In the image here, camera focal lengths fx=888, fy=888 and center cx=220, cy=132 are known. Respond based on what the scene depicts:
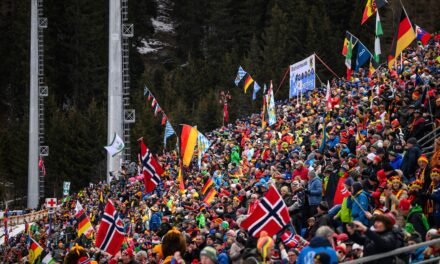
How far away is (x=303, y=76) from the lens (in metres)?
31.7

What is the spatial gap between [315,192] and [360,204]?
191cm

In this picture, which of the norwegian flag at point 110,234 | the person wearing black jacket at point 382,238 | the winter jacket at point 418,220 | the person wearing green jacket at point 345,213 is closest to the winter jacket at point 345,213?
the person wearing green jacket at point 345,213

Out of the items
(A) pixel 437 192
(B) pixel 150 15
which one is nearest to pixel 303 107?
(A) pixel 437 192

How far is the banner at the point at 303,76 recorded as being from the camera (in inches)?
1217

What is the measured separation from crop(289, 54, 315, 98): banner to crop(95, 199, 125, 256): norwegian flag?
1511 centimetres

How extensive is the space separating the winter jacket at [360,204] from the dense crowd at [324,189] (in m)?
0.02

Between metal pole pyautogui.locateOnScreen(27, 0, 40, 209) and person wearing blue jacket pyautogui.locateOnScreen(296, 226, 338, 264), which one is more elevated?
metal pole pyautogui.locateOnScreen(27, 0, 40, 209)

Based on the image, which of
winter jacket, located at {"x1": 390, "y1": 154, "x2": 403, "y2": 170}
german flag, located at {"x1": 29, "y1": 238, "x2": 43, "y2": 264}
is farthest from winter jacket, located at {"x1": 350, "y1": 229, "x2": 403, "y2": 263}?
german flag, located at {"x1": 29, "y1": 238, "x2": 43, "y2": 264}

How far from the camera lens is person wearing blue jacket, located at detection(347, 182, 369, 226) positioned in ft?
40.3

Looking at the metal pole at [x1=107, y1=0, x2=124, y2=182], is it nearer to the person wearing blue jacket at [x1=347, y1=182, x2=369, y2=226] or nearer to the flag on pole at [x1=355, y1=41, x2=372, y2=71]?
the flag on pole at [x1=355, y1=41, x2=372, y2=71]

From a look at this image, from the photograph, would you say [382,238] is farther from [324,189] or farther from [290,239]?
[324,189]

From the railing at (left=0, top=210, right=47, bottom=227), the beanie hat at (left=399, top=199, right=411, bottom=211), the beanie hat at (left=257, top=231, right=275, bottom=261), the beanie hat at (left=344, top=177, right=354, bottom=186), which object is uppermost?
the beanie hat at (left=344, top=177, right=354, bottom=186)

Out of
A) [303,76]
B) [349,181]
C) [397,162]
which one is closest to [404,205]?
[349,181]

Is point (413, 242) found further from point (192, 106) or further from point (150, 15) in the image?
Result: point (150, 15)
